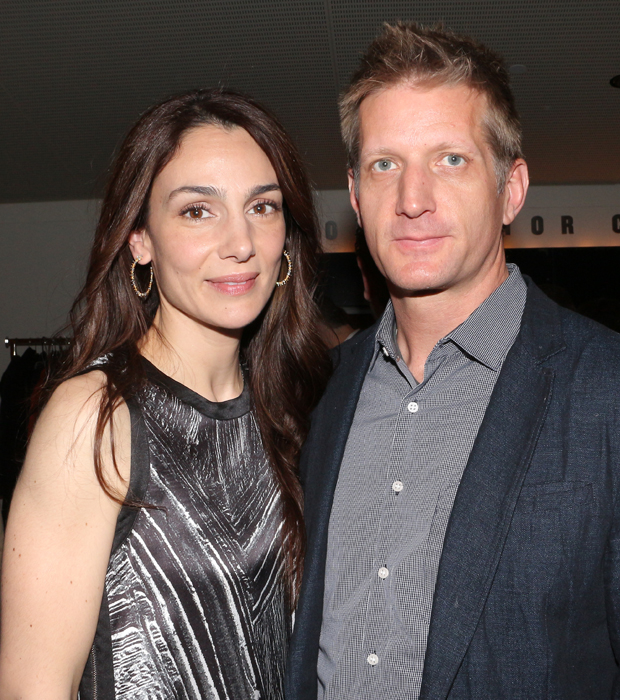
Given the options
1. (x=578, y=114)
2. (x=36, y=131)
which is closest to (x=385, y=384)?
(x=578, y=114)

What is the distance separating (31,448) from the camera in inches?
57.2

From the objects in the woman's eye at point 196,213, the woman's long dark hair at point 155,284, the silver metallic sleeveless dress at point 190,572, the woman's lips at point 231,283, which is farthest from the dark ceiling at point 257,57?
the silver metallic sleeveless dress at point 190,572

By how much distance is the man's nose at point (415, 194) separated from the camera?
61.9 inches

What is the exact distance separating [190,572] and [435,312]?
0.83 m

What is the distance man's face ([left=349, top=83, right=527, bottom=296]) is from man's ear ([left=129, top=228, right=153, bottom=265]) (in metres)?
0.60

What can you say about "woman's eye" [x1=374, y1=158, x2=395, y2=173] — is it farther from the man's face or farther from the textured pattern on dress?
the textured pattern on dress

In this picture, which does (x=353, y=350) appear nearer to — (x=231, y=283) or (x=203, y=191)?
(x=231, y=283)

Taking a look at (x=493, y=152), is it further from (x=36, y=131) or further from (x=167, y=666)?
(x=36, y=131)

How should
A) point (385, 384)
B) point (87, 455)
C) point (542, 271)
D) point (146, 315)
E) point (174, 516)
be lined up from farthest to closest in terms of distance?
point (542, 271) < point (146, 315) < point (385, 384) < point (174, 516) < point (87, 455)

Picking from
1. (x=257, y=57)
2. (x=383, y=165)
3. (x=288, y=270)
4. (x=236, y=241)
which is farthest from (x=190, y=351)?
(x=257, y=57)

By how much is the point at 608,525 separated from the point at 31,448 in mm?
1169

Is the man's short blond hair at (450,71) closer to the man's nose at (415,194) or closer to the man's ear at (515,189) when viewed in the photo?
the man's ear at (515,189)

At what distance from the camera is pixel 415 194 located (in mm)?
1574

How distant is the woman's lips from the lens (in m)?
1.71
